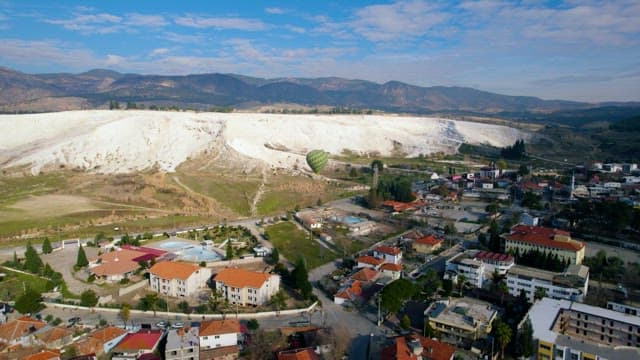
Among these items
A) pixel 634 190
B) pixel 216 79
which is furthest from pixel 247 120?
pixel 216 79

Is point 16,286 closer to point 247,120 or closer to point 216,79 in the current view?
point 247,120

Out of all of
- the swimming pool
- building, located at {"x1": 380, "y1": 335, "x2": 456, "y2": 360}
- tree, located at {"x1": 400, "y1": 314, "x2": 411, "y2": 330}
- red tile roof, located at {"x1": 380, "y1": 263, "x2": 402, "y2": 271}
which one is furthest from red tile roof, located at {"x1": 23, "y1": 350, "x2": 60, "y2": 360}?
red tile roof, located at {"x1": 380, "y1": 263, "x2": 402, "y2": 271}

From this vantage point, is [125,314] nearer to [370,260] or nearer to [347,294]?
[347,294]

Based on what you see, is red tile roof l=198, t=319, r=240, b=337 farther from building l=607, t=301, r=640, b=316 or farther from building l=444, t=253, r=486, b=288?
building l=607, t=301, r=640, b=316

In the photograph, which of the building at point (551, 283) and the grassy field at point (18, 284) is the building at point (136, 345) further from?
the building at point (551, 283)

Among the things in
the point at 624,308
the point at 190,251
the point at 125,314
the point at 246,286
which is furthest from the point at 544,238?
the point at 125,314

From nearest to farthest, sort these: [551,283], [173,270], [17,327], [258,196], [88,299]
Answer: [17,327]
[88,299]
[551,283]
[173,270]
[258,196]

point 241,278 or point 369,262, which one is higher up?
point 241,278
